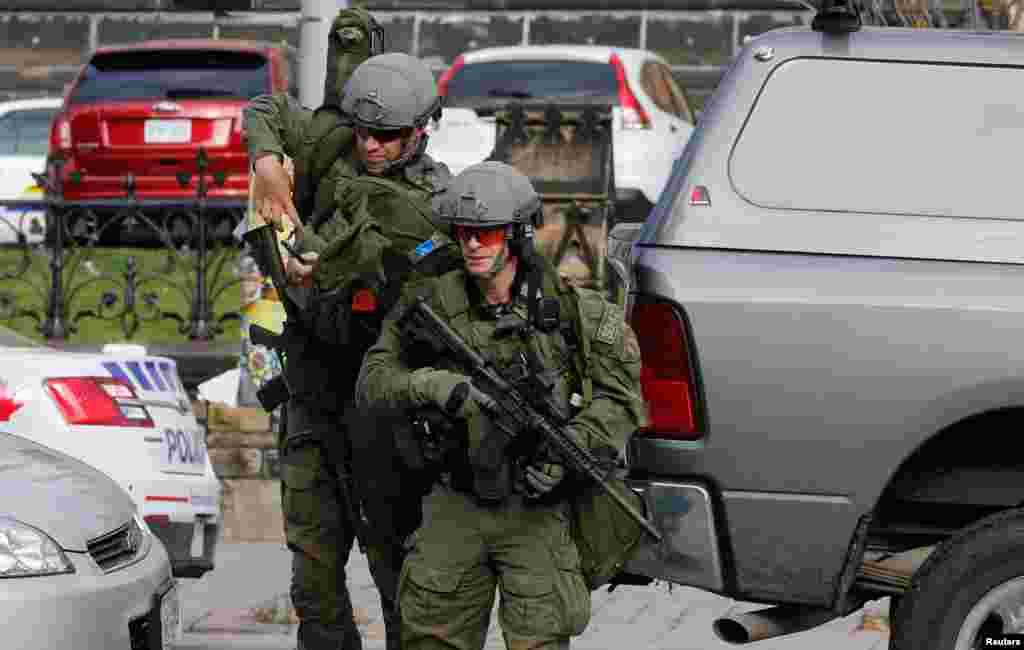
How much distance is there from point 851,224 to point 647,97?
36.4 feet

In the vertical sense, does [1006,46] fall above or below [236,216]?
above

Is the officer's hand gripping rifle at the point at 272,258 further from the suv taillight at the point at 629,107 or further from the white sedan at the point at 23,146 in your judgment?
the white sedan at the point at 23,146

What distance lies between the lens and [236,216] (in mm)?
14766

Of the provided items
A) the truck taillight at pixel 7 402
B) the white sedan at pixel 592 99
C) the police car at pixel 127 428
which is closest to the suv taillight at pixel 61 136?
the white sedan at pixel 592 99

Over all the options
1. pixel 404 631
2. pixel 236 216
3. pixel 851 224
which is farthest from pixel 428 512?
pixel 236 216

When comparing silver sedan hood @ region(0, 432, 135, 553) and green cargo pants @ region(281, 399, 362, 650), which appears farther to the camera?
green cargo pants @ region(281, 399, 362, 650)

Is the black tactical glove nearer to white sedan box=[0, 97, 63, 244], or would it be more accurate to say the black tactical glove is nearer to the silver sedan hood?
the silver sedan hood

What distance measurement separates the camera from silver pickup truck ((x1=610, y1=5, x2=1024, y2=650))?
20.7 feet

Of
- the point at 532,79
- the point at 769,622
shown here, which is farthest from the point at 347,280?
the point at 532,79

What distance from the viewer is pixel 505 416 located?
6.08 metres

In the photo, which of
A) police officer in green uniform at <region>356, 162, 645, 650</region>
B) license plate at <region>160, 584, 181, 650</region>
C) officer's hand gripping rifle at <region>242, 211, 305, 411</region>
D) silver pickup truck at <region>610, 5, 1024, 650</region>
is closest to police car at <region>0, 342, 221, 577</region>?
license plate at <region>160, 584, 181, 650</region>

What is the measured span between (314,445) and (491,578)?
3.95 ft

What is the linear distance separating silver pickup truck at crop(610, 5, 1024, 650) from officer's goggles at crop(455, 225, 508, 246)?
0.51 metres

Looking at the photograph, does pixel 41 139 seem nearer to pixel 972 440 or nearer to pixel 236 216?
pixel 236 216
